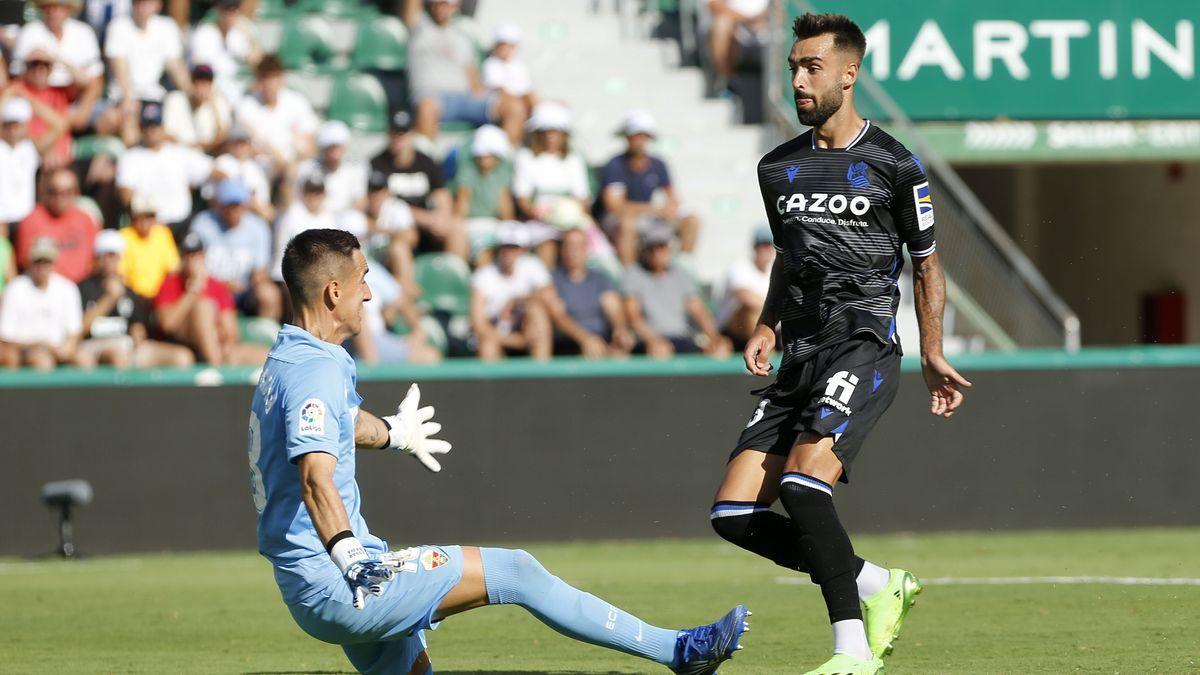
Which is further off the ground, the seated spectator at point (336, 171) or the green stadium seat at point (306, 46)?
the green stadium seat at point (306, 46)

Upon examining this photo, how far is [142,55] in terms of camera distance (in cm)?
1588

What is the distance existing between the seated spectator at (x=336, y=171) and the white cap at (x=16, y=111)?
94.0 inches

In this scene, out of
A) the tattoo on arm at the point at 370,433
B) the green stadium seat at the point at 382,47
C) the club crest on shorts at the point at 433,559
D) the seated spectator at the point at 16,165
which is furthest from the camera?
the green stadium seat at the point at 382,47

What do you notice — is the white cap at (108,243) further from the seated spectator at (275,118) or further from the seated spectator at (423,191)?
the seated spectator at (423,191)

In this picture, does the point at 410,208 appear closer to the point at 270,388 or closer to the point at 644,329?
the point at 644,329

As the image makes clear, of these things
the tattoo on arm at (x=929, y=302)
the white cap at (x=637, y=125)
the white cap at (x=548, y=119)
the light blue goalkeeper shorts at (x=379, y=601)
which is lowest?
the light blue goalkeeper shorts at (x=379, y=601)

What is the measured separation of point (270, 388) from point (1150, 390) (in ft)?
30.9

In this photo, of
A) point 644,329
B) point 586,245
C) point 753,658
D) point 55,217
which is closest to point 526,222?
point 586,245

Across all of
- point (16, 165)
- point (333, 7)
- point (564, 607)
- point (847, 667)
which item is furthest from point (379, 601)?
point (333, 7)

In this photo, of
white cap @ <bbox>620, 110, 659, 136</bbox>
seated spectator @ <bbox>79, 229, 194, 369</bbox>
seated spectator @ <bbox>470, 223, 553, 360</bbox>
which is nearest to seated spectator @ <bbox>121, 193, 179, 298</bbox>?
seated spectator @ <bbox>79, 229, 194, 369</bbox>

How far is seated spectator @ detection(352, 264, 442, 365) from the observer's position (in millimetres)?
13703

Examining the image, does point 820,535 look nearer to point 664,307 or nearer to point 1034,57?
point 664,307

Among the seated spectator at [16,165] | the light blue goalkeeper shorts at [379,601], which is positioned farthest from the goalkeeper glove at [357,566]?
the seated spectator at [16,165]

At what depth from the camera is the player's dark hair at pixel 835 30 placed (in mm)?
6590
